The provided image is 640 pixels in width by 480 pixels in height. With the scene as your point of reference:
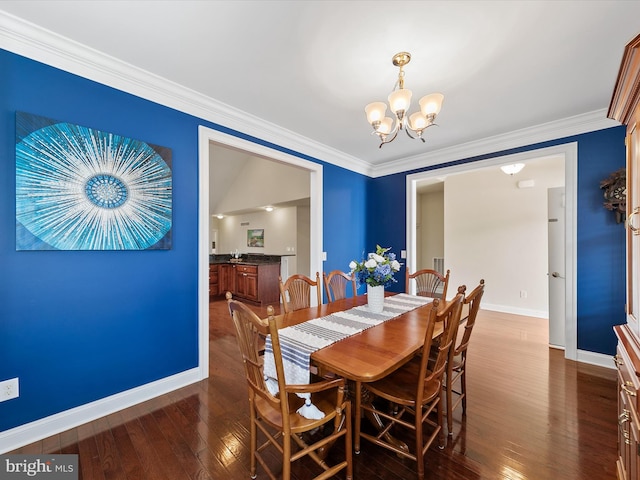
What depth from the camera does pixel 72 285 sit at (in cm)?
187

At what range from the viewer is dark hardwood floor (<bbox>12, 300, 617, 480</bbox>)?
4.91 ft

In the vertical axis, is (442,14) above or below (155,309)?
above

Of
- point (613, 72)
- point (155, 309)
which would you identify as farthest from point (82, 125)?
point (613, 72)

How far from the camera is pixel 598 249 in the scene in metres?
2.79

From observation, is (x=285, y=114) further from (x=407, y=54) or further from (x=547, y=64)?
(x=547, y=64)

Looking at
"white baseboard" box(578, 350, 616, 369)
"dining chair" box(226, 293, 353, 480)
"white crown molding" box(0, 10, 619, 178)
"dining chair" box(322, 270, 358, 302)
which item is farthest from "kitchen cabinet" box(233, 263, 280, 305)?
"white baseboard" box(578, 350, 616, 369)

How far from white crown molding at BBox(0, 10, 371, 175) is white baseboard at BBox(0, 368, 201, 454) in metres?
2.35

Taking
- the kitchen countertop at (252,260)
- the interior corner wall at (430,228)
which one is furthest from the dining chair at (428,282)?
the interior corner wall at (430,228)

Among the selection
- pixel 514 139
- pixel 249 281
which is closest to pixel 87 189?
pixel 249 281

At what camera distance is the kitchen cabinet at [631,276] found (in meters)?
0.96

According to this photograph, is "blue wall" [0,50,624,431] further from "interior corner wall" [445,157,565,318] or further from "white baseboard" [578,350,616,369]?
"interior corner wall" [445,157,565,318]

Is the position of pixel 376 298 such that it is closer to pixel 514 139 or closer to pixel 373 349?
pixel 373 349

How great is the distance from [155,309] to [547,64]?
3.62 metres

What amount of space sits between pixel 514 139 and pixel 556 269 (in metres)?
1.71
